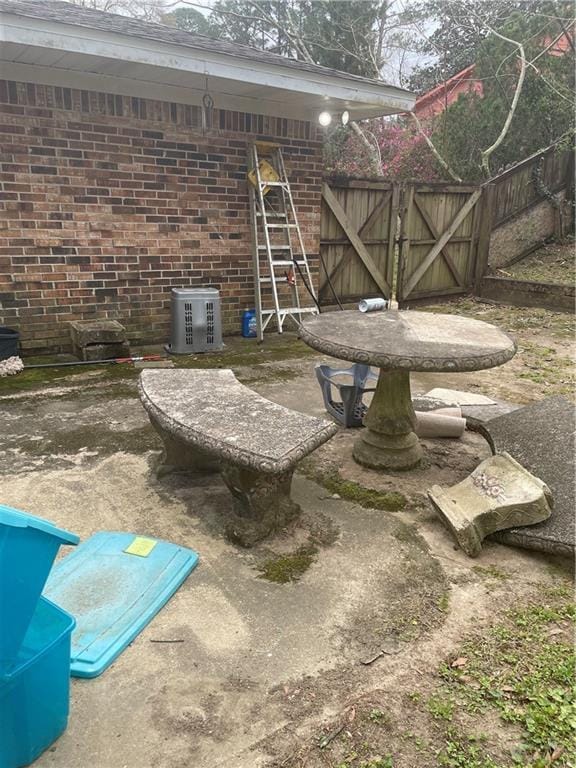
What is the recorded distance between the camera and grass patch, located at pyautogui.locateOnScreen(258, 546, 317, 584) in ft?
7.63

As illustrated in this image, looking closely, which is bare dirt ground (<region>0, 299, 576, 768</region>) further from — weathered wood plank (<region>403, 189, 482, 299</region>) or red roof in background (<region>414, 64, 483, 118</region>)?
red roof in background (<region>414, 64, 483, 118</region>)

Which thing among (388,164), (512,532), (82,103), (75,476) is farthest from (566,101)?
(75,476)

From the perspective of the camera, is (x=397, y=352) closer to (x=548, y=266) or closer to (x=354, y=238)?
(x=354, y=238)

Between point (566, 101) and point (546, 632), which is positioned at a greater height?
point (566, 101)

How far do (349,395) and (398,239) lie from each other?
5127 millimetres

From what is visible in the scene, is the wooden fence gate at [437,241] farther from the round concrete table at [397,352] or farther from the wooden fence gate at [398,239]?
the round concrete table at [397,352]

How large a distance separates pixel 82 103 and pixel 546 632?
5.72m

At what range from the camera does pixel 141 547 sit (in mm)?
2453

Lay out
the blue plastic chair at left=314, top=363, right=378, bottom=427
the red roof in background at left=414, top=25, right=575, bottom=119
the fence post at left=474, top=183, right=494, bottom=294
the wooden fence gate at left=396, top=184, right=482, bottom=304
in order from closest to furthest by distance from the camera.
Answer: the blue plastic chair at left=314, top=363, right=378, bottom=427, the wooden fence gate at left=396, top=184, right=482, bottom=304, the fence post at left=474, top=183, right=494, bottom=294, the red roof in background at left=414, top=25, right=575, bottom=119

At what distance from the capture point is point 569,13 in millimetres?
10242

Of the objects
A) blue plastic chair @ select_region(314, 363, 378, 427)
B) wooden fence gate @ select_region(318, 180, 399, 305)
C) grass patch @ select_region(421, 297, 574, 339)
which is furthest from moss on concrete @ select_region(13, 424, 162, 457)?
grass patch @ select_region(421, 297, 574, 339)

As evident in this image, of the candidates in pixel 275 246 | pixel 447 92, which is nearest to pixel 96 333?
pixel 275 246

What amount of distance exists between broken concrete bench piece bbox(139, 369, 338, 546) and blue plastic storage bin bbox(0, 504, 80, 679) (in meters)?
1.04

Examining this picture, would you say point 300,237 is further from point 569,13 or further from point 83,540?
point 569,13
